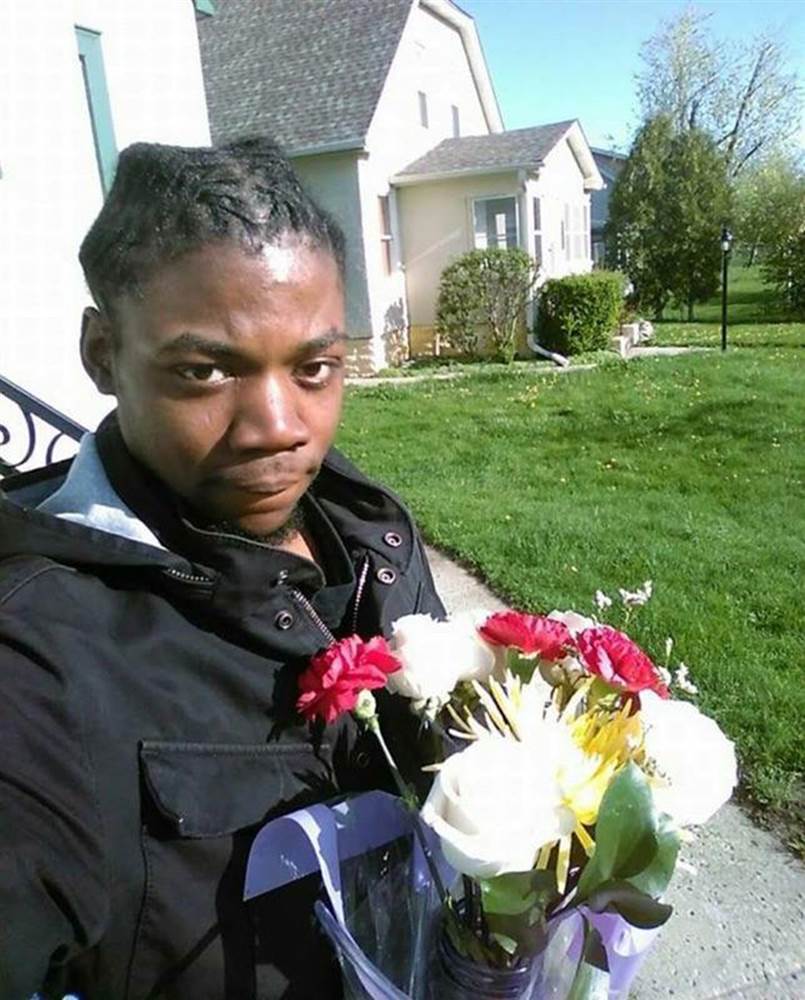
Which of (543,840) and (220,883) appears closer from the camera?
(543,840)

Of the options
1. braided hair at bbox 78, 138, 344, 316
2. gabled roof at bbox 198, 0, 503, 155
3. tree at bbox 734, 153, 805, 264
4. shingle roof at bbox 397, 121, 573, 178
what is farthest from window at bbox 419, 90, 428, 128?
braided hair at bbox 78, 138, 344, 316

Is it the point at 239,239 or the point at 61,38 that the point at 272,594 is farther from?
the point at 61,38

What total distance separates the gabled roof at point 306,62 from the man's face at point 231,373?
43.4ft

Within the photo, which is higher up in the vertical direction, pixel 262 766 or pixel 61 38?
pixel 61 38

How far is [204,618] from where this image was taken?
3.34ft

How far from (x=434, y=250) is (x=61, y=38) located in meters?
10.7

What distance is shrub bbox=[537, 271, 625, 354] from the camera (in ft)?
48.7

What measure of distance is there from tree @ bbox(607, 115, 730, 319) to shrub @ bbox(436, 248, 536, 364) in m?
11.2

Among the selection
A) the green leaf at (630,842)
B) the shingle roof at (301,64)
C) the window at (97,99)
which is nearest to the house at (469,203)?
the shingle roof at (301,64)

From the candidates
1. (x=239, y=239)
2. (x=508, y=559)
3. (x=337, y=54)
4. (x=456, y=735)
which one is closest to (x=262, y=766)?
(x=456, y=735)

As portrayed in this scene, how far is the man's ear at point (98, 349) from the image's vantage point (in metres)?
1.03

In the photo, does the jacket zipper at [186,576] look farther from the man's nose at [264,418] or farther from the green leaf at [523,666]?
the green leaf at [523,666]

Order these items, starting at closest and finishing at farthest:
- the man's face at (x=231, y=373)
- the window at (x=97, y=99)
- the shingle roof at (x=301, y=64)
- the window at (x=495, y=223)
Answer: the man's face at (x=231, y=373), the window at (x=97, y=99), the shingle roof at (x=301, y=64), the window at (x=495, y=223)

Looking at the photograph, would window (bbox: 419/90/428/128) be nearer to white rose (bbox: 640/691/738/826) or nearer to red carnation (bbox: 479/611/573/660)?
red carnation (bbox: 479/611/573/660)
